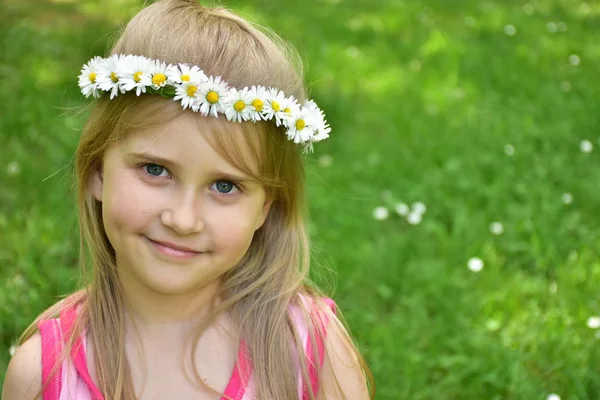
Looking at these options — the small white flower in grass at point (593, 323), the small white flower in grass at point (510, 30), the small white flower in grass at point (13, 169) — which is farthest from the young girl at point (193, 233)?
the small white flower in grass at point (510, 30)

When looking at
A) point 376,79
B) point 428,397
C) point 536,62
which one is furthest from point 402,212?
point 536,62

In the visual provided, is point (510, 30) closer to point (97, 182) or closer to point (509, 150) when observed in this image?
point (509, 150)

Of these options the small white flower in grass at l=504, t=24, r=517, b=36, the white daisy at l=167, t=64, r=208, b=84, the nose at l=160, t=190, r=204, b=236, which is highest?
the white daisy at l=167, t=64, r=208, b=84

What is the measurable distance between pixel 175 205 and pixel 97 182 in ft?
0.89

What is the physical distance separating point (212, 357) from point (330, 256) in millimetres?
1224

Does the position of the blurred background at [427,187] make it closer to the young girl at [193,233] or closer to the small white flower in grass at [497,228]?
the small white flower in grass at [497,228]

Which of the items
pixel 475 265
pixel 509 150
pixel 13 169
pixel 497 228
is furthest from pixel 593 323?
pixel 13 169

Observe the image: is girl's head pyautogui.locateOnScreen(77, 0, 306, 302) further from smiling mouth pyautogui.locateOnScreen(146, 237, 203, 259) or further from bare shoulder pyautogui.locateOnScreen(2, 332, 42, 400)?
bare shoulder pyautogui.locateOnScreen(2, 332, 42, 400)

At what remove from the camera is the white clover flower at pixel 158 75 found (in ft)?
5.57

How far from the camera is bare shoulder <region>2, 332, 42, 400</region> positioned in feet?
6.27

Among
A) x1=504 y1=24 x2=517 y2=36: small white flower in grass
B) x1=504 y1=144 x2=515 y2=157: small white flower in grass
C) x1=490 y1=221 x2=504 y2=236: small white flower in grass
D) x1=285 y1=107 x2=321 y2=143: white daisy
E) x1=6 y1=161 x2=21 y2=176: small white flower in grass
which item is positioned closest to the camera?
x1=285 y1=107 x2=321 y2=143: white daisy

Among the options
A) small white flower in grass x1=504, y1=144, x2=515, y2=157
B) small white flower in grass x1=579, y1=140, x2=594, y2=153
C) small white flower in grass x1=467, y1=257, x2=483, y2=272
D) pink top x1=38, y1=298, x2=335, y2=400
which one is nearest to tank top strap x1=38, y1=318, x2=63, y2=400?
pink top x1=38, y1=298, x2=335, y2=400

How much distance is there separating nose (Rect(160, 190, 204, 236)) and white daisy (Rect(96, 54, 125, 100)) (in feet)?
0.82

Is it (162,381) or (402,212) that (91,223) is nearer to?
(162,381)
